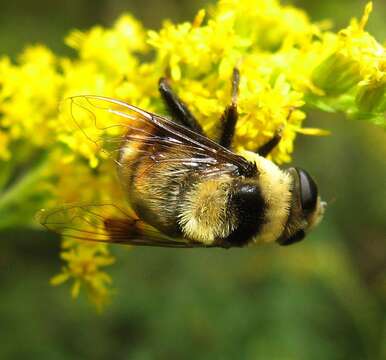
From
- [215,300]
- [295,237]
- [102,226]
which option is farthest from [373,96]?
[215,300]

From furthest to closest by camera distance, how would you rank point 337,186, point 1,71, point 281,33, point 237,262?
point 337,186 → point 237,262 → point 1,71 → point 281,33

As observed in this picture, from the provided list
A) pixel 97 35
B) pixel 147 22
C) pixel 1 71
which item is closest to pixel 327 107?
pixel 97 35

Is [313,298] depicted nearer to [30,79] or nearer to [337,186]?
[337,186]

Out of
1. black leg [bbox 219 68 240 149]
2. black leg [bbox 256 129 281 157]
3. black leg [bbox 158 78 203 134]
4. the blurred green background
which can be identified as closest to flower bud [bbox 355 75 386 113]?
black leg [bbox 256 129 281 157]

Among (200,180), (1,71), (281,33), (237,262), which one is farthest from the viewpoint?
(237,262)

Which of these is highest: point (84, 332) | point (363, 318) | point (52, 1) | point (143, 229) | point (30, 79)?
point (52, 1)

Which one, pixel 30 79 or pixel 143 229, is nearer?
pixel 143 229

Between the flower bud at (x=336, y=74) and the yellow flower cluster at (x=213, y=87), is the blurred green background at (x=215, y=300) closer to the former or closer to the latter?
the yellow flower cluster at (x=213, y=87)

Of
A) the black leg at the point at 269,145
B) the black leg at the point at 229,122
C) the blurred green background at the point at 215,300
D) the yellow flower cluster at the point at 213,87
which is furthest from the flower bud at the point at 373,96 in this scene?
the blurred green background at the point at 215,300

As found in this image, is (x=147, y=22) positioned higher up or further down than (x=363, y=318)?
higher up
